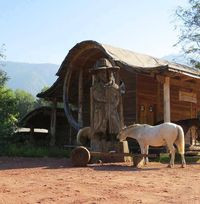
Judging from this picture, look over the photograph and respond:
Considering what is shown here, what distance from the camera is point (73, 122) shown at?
22.2 m

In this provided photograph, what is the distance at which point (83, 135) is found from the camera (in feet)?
62.3

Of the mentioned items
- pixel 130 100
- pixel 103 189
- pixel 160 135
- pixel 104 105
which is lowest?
pixel 103 189

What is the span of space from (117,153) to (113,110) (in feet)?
6.51

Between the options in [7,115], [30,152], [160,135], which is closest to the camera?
[160,135]

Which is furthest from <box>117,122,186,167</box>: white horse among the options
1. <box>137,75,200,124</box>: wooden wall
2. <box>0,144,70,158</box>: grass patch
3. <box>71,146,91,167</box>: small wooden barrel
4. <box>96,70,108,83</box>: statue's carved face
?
<box>137,75,200,124</box>: wooden wall

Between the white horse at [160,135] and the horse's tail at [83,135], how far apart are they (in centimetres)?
464

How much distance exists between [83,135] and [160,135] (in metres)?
6.02

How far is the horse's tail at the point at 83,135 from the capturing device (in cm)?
1878

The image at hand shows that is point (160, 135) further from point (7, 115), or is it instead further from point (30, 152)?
point (7, 115)

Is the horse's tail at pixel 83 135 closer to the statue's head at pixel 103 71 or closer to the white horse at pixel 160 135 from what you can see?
the statue's head at pixel 103 71

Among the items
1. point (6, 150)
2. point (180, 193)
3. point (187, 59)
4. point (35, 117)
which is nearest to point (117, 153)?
point (180, 193)

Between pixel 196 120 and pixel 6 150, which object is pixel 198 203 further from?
pixel 6 150

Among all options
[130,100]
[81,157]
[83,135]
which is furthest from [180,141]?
[130,100]

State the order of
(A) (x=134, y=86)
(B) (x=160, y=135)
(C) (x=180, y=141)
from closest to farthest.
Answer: (C) (x=180, y=141), (B) (x=160, y=135), (A) (x=134, y=86)
